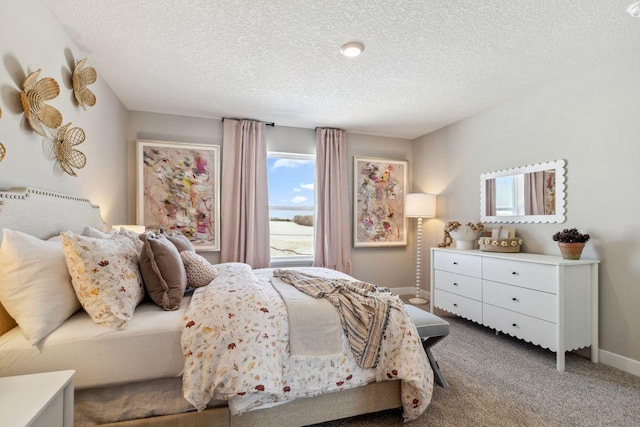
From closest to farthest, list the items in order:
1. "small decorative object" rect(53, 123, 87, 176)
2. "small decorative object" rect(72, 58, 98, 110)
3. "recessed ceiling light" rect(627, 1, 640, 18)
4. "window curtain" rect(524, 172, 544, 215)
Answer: "recessed ceiling light" rect(627, 1, 640, 18) → "small decorative object" rect(53, 123, 87, 176) → "small decorative object" rect(72, 58, 98, 110) → "window curtain" rect(524, 172, 544, 215)

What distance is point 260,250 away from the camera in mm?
4129

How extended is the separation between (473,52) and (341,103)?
1.46 m

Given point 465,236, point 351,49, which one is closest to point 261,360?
point 351,49

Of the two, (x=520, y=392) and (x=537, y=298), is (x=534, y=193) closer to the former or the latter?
(x=537, y=298)

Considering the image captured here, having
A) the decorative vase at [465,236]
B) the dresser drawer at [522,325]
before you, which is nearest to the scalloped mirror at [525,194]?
the decorative vase at [465,236]

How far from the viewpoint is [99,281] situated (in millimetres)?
1494

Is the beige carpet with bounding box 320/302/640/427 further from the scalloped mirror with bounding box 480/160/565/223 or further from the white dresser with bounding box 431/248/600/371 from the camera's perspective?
the scalloped mirror with bounding box 480/160/565/223

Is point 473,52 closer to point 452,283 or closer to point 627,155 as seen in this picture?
point 627,155

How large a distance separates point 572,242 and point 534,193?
2.34ft

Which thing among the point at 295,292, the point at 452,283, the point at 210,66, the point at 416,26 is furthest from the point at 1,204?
the point at 452,283

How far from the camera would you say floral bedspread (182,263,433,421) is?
4.66ft

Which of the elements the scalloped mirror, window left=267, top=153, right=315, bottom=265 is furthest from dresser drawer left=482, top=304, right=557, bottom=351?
window left=267, top=153, right=315, bottom=265

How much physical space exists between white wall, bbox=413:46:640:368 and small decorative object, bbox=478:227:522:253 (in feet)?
0.38

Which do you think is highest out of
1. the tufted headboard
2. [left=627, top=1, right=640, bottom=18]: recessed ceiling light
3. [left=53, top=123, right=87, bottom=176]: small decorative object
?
[left=627, top=1, right=640, bottom=18]: recessed ceiling light
